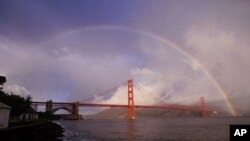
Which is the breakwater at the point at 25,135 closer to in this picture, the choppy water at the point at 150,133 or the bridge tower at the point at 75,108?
the choppy water at the point at 150,133

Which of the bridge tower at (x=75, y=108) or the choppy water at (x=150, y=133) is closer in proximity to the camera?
the choppy water at (x=150, y=133)

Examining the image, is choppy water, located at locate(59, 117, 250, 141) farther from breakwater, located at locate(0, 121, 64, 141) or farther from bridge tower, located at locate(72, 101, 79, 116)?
bridge tower, located at locate(72, 101, 79, 116)

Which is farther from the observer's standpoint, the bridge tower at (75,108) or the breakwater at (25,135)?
the bridge tower at (75,108)

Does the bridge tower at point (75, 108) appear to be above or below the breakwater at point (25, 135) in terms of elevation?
above

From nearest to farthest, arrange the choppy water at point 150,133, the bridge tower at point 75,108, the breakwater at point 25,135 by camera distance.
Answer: the breakwater at point 25,135 < the choppy water at point 150,133 < the bridge tower at point 75,108

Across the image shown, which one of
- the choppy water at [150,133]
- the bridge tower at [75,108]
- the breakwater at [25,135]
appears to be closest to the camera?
the breakwater at [25,135]

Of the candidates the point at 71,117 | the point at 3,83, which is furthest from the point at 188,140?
the point at 71,117

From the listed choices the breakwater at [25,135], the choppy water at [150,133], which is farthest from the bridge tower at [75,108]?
the breakwater at [25,135]

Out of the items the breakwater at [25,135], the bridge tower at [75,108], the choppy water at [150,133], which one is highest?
the bridge tower at [75,108]

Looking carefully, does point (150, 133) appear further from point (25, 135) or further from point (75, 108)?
point (75, 108)

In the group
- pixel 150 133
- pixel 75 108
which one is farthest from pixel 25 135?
pixel 75 108

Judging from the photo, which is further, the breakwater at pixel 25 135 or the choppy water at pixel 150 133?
the choppy water at pixel 150 133
